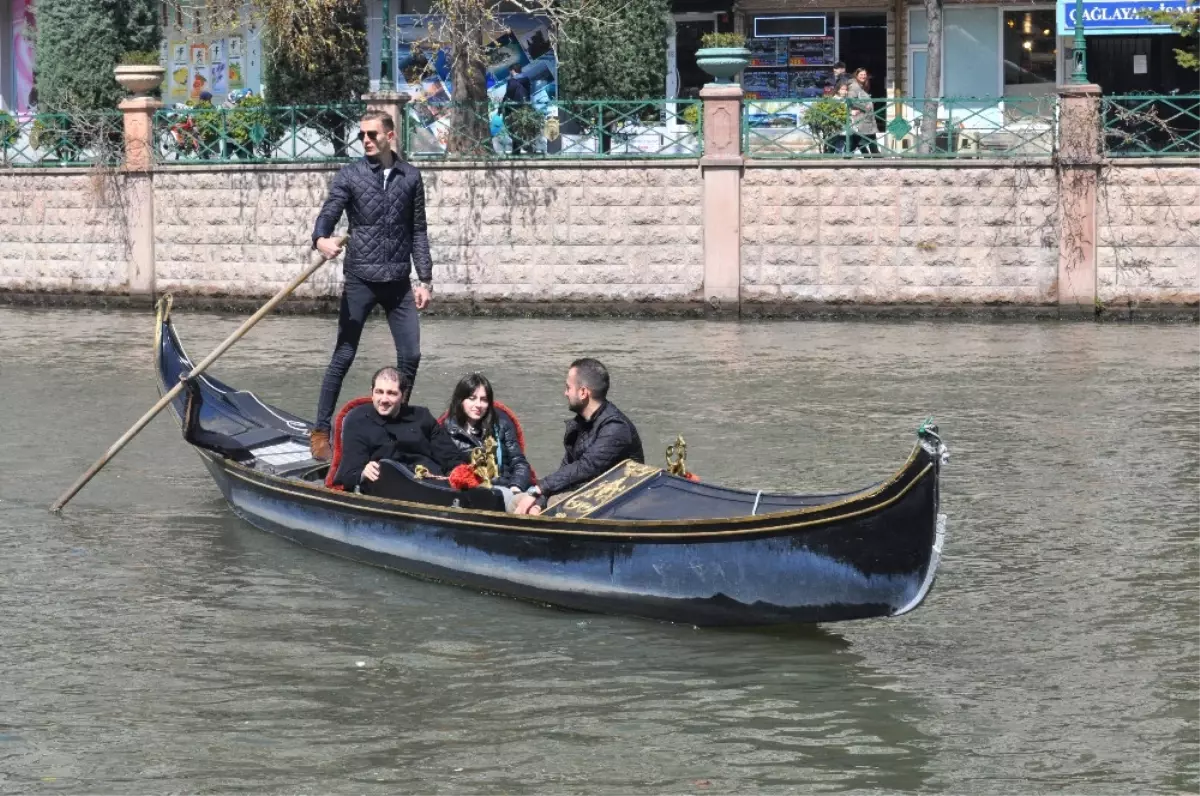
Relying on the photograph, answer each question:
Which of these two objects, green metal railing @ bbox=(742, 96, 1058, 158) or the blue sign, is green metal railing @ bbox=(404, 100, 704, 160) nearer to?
green metal railing @ bbox=(742, 96, 1058, 158)

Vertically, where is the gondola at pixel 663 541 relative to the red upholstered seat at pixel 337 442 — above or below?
below

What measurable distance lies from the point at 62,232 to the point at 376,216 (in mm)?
14733

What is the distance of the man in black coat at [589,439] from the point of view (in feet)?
33.5

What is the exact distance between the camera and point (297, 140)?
25641 mm

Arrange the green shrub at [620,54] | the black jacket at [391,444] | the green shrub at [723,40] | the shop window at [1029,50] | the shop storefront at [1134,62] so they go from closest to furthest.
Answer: the black jacket at [391,444] → the green shrub at [723,40] → the green shrub at [620,54] → the shop storefront at [1134,62] → the shop window at [1029,50]

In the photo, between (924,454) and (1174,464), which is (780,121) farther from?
(924,454)

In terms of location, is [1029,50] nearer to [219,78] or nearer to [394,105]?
[394,105]

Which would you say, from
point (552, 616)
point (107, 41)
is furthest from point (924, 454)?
point (107, 41)

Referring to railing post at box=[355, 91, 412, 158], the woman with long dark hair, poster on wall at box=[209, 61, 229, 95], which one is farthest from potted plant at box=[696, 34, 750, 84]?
the woman with long dark hair

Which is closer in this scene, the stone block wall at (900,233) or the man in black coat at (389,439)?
the man in black coat at (389,439)

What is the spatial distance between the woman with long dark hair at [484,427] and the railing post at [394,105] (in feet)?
45.9

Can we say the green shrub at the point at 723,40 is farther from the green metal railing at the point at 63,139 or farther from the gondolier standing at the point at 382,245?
the gondolier standing at the point at 382,245

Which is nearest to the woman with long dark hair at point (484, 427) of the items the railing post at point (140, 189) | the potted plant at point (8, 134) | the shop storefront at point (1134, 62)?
the railing post at point (140, 189)

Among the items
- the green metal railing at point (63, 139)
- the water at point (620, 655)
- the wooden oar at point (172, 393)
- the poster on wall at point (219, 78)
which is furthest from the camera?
the poster on wall at point (219, 78)
